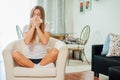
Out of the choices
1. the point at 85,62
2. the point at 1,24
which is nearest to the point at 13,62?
the point at 85,62

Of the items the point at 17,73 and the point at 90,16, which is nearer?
the point at 17,73

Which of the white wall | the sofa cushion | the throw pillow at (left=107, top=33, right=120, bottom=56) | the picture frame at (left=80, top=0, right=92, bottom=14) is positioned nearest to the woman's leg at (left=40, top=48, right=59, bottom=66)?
the sofa cushion

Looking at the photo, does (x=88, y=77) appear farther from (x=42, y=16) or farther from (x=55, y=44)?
(x=42, y=16)

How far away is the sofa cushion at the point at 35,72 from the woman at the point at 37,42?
0.24ft

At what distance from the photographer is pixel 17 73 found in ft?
9.87

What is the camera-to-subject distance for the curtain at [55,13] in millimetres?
6754

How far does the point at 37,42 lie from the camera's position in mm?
3297

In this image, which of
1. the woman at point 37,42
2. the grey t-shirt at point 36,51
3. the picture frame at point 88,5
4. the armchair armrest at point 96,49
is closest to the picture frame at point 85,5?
the picture frame at point 88,5

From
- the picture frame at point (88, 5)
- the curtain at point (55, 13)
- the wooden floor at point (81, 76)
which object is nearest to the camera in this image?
the wooden floor at point (81, 76)

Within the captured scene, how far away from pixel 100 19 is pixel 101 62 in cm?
163

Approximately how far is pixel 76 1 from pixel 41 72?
13.2 feet

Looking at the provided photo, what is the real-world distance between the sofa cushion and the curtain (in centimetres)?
384

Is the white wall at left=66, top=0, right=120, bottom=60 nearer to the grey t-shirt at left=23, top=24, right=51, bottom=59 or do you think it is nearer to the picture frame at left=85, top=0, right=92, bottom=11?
the picture frame at left=85, top=0, right=92, bottom=11

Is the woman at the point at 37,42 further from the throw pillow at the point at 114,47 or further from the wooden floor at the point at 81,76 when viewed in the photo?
the throw pillow at the point at 114,47
